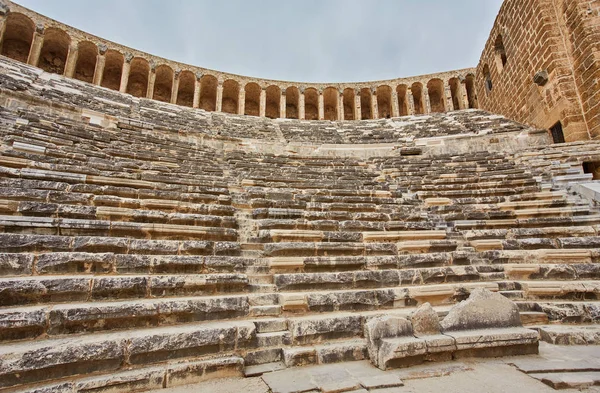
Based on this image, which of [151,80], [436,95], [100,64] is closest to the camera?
[100,64]

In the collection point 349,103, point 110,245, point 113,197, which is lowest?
point 110,245

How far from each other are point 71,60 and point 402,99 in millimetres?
20791

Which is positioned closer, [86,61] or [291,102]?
[86,61]

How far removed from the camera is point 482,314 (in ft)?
10.5

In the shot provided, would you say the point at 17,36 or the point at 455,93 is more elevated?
the point at 17,36

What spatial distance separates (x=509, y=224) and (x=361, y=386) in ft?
15.7

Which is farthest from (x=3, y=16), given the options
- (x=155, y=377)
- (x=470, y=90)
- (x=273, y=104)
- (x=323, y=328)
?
(x=470, y=90)

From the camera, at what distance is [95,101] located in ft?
40.5

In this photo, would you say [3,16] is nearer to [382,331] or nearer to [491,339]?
[382,331]

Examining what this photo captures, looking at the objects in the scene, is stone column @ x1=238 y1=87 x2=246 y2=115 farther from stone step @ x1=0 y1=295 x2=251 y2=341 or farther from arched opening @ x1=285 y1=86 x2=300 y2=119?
stone step @ x1=0 y1=295 x2=251 y2=341

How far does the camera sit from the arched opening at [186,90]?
2067 cm

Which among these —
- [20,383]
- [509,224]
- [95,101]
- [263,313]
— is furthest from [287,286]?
[95,101]

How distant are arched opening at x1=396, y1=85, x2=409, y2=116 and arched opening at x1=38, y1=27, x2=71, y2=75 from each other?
2032 cm

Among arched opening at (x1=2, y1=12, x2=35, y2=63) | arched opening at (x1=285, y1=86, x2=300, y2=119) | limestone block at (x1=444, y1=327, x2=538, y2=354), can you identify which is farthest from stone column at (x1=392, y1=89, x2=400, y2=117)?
arched opening at (x1=2, y1=12, x2=35, y2=63)
